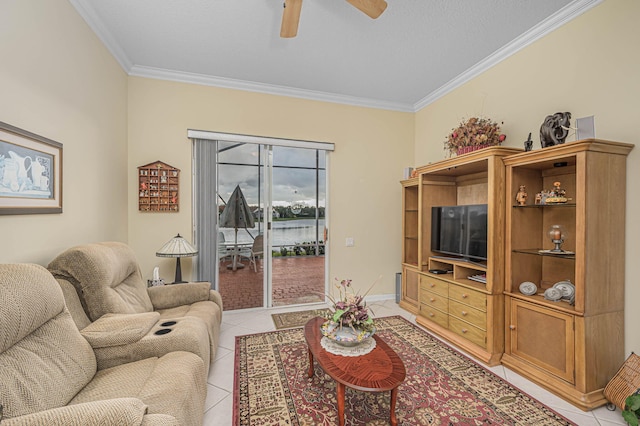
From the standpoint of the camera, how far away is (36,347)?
1.32m

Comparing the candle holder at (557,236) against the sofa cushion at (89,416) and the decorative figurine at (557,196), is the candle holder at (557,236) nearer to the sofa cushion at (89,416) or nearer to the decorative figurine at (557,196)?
the decorative figurine at (557,196)

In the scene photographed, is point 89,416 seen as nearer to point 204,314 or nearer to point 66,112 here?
point 204,314

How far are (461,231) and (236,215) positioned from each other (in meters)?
2.82

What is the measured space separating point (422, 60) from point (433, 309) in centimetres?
288

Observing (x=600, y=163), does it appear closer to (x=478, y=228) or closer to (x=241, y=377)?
(x=478, y=228)

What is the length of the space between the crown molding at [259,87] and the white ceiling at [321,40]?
0.01 meters

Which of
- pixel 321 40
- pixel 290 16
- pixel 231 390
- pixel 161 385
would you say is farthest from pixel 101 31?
pixel 231 390

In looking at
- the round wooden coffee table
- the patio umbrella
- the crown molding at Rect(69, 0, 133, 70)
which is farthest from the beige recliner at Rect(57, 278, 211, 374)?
the crown molding at Rect(69, 0, 133, 70)

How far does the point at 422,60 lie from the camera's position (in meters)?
3.23

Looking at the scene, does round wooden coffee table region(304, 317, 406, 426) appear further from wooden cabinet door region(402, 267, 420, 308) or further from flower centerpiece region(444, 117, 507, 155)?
flower centerpiece region(444, 117, 507, 155)

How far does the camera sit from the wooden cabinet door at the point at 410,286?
389cm

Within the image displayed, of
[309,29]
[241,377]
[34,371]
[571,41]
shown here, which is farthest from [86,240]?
[571,41]

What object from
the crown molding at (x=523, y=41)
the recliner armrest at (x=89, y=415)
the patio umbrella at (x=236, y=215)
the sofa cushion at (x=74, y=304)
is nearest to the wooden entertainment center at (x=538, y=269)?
the crown molding at (x=523, y=41)

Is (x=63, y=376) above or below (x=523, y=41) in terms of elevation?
below
